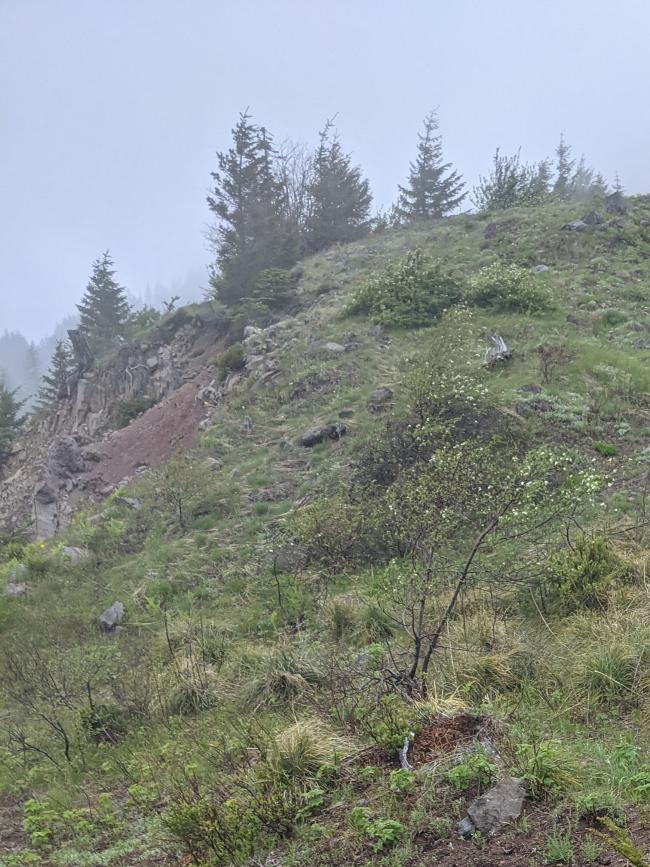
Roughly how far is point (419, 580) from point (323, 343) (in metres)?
10.7

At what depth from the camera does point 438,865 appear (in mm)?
2748

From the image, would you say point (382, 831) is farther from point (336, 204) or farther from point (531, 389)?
point (336, 204)

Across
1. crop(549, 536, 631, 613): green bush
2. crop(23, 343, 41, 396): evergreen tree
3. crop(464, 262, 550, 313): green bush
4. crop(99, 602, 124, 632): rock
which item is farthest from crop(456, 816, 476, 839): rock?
crop(23, 343, 41, 396): evergreen tree

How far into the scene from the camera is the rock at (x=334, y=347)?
584 inches

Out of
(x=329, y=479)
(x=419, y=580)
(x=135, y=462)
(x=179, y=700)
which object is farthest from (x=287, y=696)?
(x=135, y=462)

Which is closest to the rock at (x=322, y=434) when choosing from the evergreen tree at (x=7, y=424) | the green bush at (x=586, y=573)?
the green bush at (x=586, y=573)

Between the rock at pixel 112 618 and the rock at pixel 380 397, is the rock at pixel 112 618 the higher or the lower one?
the lower one

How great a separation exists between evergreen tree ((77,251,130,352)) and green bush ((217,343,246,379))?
774 inches

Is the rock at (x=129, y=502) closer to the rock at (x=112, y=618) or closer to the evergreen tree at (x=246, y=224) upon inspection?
the rock at (x=112, y=618)

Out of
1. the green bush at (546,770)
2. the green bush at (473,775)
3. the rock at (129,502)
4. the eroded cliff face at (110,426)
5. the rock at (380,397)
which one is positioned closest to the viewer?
the green bush at (546,770)

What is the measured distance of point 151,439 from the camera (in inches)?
707

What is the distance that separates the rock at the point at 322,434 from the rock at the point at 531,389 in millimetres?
3265

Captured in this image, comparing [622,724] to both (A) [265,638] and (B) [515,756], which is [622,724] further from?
(A) [265,638]

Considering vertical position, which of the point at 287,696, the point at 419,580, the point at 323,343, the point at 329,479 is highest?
the point at 323,343
